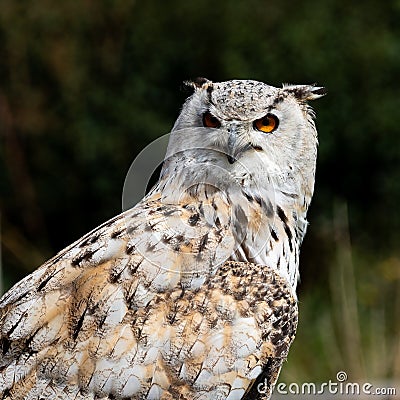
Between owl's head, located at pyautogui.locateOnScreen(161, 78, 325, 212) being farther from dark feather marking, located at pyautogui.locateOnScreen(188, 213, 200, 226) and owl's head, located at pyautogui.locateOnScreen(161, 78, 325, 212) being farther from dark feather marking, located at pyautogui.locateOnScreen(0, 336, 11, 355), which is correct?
dark feather marking, located at pyautogui.locateOnScreen(0, 336, 11, 355)

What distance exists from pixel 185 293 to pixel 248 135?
685mm

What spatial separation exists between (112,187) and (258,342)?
6.56 meters

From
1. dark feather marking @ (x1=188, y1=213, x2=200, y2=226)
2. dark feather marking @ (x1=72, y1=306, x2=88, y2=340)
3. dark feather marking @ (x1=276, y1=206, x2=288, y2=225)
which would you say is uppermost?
dark feather marking @ (x1=276, y1=206, x2=288, y2=225)

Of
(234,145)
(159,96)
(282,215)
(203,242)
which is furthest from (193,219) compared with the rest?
(159,96)

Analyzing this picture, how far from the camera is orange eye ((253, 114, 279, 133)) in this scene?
321 cm

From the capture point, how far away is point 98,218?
9406 mm

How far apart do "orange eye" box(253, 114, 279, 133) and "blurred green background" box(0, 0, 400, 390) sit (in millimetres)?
4557

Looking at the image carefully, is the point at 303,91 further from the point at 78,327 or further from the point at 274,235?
the point at 78,327

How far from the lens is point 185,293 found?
9.36 feet

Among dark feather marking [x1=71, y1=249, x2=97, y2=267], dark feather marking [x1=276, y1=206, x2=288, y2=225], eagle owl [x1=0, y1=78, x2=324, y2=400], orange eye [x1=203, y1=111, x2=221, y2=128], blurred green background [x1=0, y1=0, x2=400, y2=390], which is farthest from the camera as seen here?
blurred green background [x1=0, y1=0, x2=400, y2=390]

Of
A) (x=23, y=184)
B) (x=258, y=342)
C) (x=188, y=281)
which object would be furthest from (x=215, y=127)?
(x=23, y=184)

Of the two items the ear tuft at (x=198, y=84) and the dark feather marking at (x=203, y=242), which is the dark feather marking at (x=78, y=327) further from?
the ear tuft at (x=198, y=84)

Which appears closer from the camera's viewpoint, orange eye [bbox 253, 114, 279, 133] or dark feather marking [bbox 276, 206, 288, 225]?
orange eye [bbox 253, 114, 279, 133]

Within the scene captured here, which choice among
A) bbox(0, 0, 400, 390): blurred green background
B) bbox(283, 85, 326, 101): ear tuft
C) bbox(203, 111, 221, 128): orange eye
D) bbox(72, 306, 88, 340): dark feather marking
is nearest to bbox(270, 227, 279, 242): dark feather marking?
bbox(203, 111, 221, 128): orange eye
